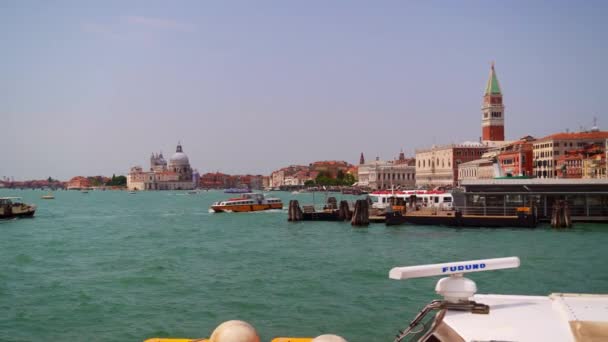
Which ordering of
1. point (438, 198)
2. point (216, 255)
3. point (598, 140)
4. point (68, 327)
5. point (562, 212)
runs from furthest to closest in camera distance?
point (598, 140)
point (438, 198)
point (562, 212)
point (216, 255)
point (68, 327)

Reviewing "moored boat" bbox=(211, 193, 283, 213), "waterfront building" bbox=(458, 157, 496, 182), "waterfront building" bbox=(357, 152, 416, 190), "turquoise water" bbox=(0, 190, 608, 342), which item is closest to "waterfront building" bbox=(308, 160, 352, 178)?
"waterfront building" bbox=(357, 152, 416, 190)

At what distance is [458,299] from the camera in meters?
4.43

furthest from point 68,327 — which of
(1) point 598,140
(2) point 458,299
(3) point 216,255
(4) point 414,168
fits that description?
(4) point 414,168

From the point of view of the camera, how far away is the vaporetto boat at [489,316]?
4039mm

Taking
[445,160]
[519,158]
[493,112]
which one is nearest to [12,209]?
[519,158]

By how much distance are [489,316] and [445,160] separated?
111312mm

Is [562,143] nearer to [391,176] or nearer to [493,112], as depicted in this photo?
[493,112]

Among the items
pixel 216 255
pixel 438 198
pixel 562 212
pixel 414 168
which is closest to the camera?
pixel 216 255

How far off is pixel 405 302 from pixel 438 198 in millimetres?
29201

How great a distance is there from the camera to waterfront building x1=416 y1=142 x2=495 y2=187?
4333 inches

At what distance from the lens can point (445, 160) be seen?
113m

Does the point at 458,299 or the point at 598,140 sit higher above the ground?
the point at 598,140

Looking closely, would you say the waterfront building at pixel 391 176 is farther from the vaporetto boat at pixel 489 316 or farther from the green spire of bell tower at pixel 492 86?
the vaporetto boat at pixel 489 316

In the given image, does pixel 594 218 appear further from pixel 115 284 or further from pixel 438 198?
pixel 115 284
